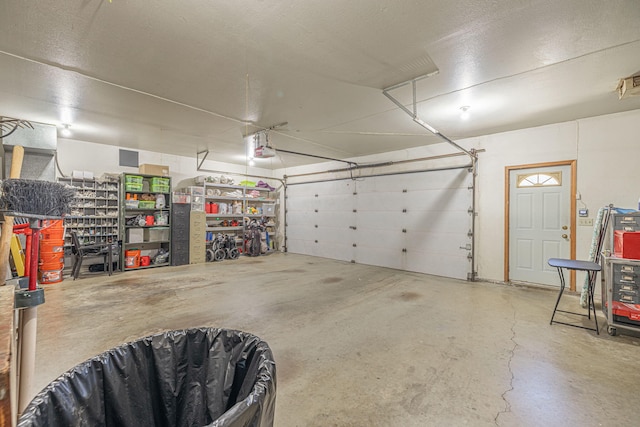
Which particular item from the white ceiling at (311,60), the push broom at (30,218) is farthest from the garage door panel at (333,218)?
the push broom at (30,218)

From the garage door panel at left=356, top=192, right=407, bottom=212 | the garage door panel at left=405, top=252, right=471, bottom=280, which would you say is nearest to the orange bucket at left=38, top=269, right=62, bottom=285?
the garage door panel at left=356, top=192, right=407, bottom=212

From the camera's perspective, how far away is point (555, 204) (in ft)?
15.3

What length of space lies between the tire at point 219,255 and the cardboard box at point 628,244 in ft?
25.0

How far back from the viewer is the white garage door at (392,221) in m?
5.67

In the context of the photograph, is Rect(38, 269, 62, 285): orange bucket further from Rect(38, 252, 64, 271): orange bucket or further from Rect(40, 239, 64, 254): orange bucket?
Rect(40, 239, 64, 254): orange bucket

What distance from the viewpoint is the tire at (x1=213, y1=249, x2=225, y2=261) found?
7373mm

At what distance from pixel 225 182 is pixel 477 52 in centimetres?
704

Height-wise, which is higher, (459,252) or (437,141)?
(437,141)

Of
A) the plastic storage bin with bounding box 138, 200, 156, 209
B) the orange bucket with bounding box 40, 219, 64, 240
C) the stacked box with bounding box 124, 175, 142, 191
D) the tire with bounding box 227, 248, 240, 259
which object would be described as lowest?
the tire with bounding box 227, 248, 240, 259

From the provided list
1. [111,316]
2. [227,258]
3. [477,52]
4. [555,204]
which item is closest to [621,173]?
[555,204]

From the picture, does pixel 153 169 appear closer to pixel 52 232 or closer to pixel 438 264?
pixel 52 232

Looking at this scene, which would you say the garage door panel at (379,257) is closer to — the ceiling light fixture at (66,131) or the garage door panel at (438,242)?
the garage door panel at (438,242)

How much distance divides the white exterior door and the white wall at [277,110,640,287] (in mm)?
156

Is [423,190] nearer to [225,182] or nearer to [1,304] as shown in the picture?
[225,182]
